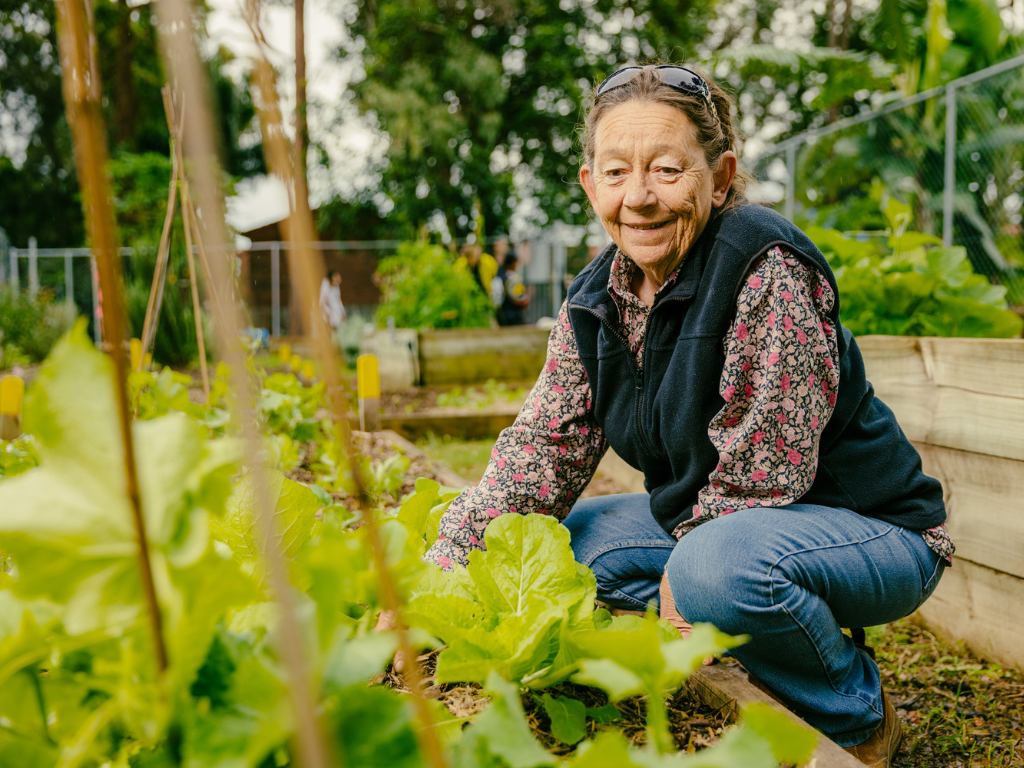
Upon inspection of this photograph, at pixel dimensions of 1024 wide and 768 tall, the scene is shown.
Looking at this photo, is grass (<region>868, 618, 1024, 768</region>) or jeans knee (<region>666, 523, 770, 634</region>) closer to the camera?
jeans knee (<region>666, 523, 770, 634</region>)

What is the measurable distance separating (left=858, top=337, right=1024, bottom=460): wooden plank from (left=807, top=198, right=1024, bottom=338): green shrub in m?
0.28

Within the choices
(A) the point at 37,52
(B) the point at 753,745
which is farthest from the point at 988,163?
(A) the point at 37,52

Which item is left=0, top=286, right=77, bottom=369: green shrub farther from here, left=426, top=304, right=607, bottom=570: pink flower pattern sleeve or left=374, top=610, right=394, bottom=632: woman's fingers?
left=374, top=610, right=394, bottom=632: woman's fingers

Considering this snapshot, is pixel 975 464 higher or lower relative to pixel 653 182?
lower

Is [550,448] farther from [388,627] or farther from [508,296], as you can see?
[508,296]

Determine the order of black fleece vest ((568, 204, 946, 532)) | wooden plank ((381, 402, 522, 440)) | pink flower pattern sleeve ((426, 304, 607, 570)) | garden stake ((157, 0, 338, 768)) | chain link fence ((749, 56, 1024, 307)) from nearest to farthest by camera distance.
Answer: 1. garden stake ((157, 0, 338, 768))
2. black fleece vest ((568, 204, 946, 532))
3. pink flower pattern sleeve ((426, 304, 607, 570))
4. wooden plank ((381, 402, 522, 440))
5. chain link fence ((749, 56, 1024, 307))

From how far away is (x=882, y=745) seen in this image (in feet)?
3.99

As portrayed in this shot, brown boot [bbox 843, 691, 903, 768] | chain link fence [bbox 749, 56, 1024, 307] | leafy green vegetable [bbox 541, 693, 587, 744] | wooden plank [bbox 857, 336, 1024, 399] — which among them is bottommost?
brown boot [bbox 843, 691, 903, 768]

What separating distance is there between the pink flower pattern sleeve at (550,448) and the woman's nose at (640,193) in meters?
0.32

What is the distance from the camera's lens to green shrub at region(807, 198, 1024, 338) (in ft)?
7.30

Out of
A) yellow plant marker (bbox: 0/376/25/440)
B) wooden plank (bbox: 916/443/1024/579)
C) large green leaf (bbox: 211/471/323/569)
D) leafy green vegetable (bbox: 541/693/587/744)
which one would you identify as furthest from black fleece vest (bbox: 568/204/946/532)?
yellow plant marker (bbox: 0/376/25/440)

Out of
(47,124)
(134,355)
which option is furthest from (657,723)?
(47,124)

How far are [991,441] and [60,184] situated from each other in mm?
23634

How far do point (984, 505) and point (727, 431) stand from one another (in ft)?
2.81
